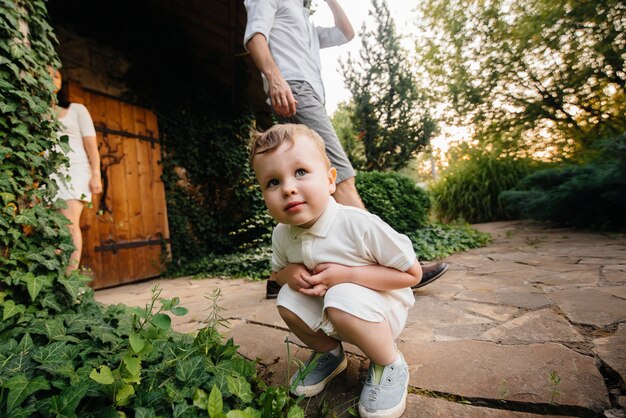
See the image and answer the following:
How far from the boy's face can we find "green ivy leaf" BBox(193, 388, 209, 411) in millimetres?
536

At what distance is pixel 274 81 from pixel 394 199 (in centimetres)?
352

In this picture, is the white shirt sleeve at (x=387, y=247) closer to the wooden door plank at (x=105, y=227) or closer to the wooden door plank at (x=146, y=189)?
the wooden door plank at (x=105, y=227)

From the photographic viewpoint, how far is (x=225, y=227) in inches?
193

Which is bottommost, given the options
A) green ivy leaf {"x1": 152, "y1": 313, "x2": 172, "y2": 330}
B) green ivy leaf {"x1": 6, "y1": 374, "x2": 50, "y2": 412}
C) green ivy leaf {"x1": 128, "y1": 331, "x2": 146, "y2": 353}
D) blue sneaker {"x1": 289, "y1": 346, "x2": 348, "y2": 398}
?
blue sneaker {"x1": 289, "y1": 346, "x2": 348, "y2": 398}

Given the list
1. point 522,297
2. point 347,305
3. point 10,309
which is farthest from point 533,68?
point 10,309

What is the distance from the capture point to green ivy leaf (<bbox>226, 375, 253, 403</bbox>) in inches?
35.0

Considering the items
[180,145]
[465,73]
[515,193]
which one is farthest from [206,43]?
[465,73]

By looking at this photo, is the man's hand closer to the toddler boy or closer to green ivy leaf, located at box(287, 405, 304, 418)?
the toddler boy

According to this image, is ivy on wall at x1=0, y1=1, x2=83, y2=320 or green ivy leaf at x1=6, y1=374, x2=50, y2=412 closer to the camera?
green ivy leaf at x1=6, y1=374, x2=50, y2=412

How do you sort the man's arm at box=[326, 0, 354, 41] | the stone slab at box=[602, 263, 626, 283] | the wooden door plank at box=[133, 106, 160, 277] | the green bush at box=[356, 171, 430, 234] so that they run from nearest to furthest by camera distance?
the stone slab at box=[602, 263, 626, 283] → the man's arm at box=[326, 0, 354, 41] → the wooden door plank at box=[133, 106, 160, 277] → the green bush at box=[356, 171, 430, 234]

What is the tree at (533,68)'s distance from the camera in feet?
18.8

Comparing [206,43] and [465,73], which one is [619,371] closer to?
[206,43]

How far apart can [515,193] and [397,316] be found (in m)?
4.90

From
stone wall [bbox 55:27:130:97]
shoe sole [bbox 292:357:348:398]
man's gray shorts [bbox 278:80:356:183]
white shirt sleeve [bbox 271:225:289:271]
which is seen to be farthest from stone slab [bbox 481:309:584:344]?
stone wall [bbox 55:27:130:97]
